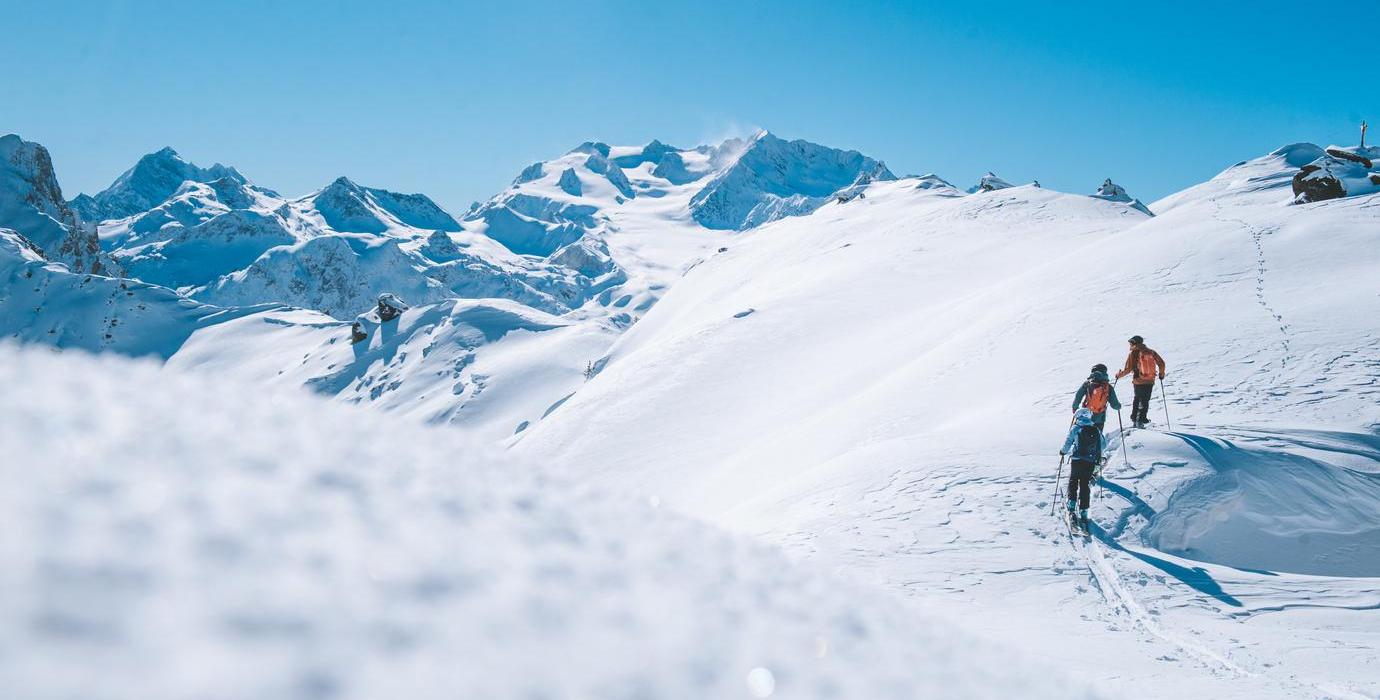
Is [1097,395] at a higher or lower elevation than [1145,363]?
lower

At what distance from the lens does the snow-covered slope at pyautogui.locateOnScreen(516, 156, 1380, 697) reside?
23.1ft

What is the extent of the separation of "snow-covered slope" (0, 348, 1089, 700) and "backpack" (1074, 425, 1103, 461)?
21.0 ft

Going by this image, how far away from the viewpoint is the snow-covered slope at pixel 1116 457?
705cm

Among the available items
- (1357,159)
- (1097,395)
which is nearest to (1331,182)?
(1357,159)

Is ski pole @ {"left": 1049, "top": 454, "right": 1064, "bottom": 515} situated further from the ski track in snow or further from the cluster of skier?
the ski track in snow

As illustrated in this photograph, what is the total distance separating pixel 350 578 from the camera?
2.09 metres

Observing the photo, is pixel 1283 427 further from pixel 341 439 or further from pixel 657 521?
pixel 341 439

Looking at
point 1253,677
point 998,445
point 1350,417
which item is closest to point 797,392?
point 998,445

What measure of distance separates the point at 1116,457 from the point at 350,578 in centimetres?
1141

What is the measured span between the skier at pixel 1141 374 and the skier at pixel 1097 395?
1921mm

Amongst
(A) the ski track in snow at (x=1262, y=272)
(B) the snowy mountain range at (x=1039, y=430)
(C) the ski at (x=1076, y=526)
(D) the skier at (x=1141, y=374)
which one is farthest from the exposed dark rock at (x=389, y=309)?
(C) the ski at (x=1076, y=526)

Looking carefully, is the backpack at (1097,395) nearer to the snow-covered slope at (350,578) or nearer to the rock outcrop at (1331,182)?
the snow-covered slope at (350,578)

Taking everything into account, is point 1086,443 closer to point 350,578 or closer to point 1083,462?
point 1083,462

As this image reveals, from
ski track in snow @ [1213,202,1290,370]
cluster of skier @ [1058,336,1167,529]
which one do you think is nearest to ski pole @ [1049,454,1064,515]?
cluster of skier @ [1058,336,1167,529]
